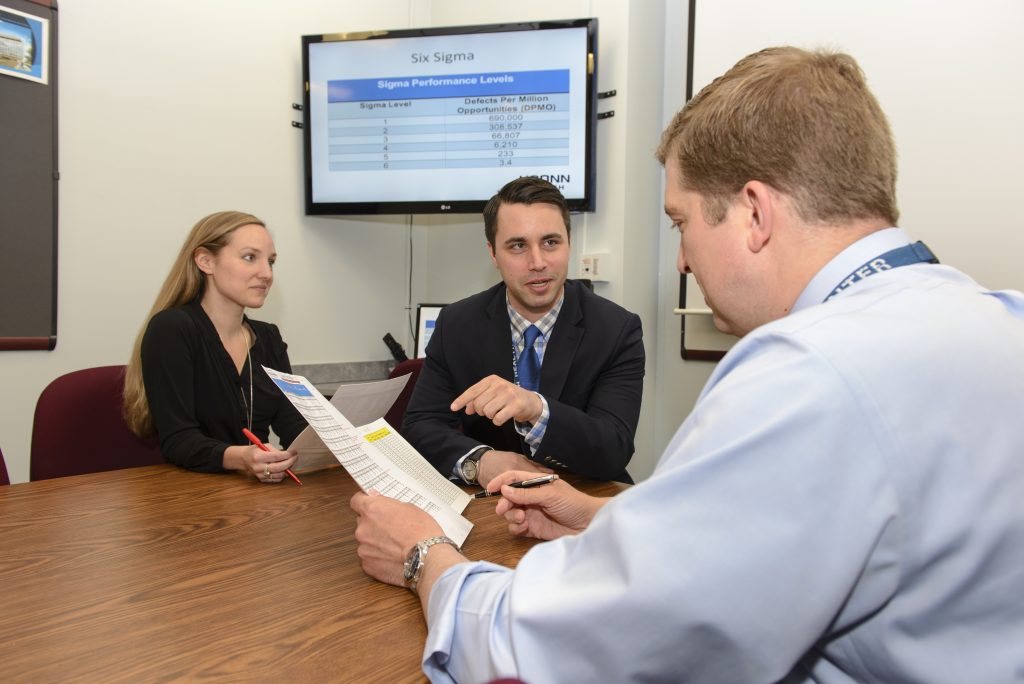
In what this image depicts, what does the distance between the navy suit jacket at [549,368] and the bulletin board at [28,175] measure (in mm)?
1562

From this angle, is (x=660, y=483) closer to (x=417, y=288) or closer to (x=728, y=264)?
(x=728, y=264)

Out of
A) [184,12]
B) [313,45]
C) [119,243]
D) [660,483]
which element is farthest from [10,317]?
[660,483]

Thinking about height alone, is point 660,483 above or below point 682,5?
below

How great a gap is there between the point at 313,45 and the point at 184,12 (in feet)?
1.78

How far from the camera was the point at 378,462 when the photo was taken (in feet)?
4.17

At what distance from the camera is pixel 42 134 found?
8.56 ft

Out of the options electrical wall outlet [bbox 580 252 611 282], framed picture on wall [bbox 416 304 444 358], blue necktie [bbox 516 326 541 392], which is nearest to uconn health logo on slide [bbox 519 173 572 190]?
electrical wall outlet [bbox 580 252 611 282]

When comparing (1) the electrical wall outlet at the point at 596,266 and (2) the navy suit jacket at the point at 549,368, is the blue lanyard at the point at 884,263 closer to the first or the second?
(2) the navy suit jacket at the point at 549,368

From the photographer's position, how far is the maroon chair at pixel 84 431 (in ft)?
6.22

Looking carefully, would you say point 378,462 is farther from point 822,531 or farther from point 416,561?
point 822,531

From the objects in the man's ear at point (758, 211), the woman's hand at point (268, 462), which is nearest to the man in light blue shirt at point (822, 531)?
the man's ear at point (758, 211)

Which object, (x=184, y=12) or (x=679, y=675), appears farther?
(x=184, y=12)

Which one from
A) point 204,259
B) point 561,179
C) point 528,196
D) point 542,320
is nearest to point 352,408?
point 542,320

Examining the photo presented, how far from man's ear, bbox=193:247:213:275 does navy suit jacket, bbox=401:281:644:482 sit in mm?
762
